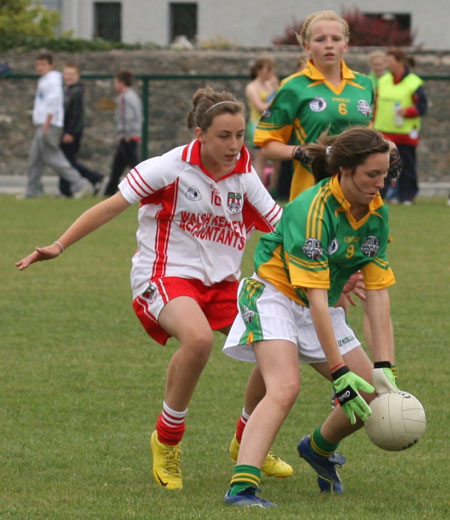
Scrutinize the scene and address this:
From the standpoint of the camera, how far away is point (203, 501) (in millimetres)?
5004

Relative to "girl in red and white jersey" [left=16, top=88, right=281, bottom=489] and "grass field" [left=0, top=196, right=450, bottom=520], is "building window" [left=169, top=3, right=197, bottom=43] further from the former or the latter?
"girl in red and white jersey" [left=16, top=88, right=281, bottom=489]

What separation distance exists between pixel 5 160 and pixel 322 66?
62.3 ft

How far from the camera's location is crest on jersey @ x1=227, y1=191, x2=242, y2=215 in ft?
18.6

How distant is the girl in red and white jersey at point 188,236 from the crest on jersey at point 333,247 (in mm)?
706

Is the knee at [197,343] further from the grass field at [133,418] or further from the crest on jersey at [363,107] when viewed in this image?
the crest on jersey at [363,107]

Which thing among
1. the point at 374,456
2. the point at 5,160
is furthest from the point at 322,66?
the point at 5,160

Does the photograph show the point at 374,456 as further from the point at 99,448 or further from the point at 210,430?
the point at 99,448

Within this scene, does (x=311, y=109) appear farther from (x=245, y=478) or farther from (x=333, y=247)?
(x=245, y=478)

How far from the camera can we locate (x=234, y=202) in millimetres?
5676

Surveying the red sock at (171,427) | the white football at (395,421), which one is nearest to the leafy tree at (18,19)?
the red sock at (171,427)

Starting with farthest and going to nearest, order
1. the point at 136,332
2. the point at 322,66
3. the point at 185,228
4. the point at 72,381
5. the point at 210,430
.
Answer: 1. the point at 136,332
2. the point at 72,381
3. the point at 322,66
4. the point at 210,430
5. the point at 185,228

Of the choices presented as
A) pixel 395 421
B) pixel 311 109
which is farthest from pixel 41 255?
pixel 311 109

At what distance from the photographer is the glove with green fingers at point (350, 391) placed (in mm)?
4762

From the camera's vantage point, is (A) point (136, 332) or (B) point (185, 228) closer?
(B) point (185, 228)
